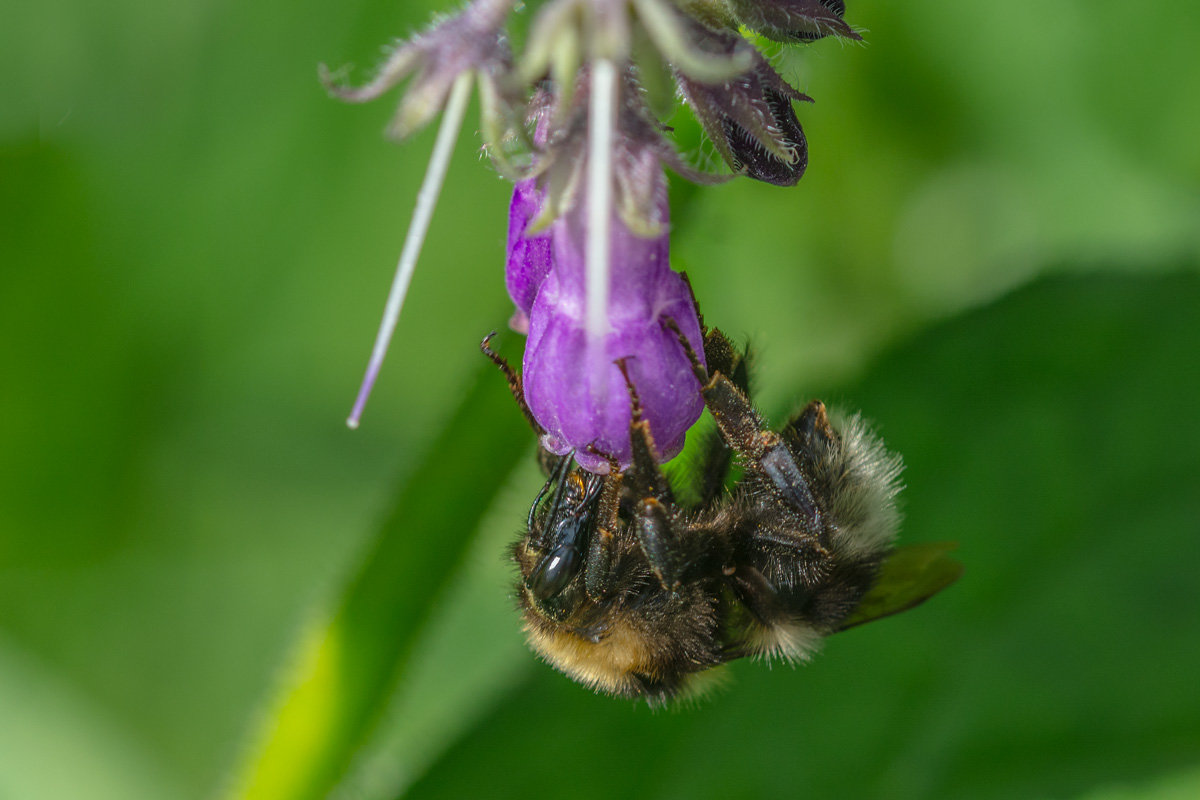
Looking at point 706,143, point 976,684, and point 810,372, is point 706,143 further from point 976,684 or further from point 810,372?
point 976,684

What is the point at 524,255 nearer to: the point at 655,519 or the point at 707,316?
the point at 655,519

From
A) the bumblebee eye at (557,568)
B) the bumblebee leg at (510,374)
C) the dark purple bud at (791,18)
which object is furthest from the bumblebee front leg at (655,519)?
the dark purple bud at (791,18)

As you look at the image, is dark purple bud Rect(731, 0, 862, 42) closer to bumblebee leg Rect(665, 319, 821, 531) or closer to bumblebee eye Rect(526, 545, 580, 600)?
bumblebee leg Rect(665, 319, 821, 531)

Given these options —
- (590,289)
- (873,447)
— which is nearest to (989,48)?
(873,447)

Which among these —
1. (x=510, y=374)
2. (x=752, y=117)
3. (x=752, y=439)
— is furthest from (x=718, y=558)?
(x=752, y=117)

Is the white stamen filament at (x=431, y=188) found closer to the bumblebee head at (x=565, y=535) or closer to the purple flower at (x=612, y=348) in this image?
the purple flower at (x=612, y=348)
